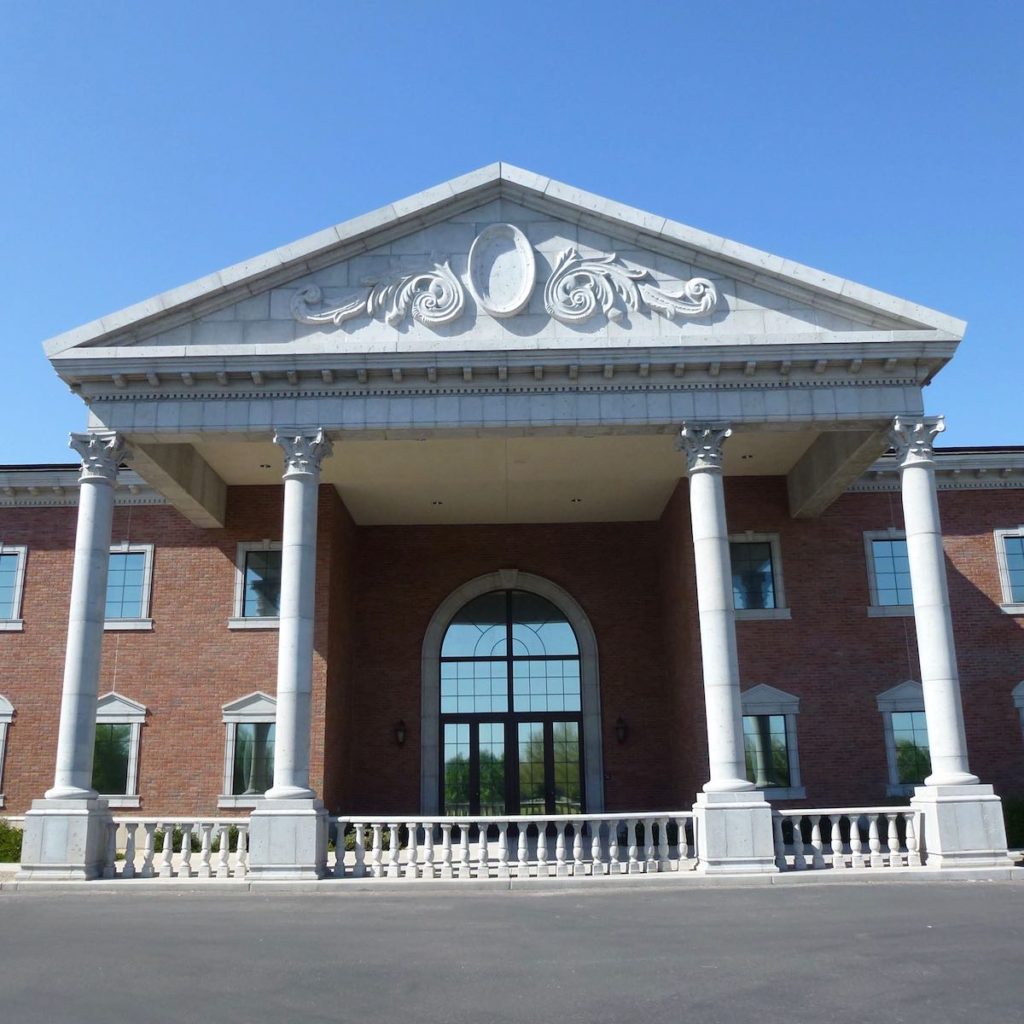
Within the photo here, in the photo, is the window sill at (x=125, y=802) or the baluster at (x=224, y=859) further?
the window sill at (x=125, y=802)

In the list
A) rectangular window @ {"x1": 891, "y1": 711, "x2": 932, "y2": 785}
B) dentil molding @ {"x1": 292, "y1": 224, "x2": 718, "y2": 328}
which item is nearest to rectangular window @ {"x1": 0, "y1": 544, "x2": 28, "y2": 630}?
dentil molding @ {"x1": 292, "y1": 224, "x2": 718, "y2": 328}

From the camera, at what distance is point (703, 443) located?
61.9 feet

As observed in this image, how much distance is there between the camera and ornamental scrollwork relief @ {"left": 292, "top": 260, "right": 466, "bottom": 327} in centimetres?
1922

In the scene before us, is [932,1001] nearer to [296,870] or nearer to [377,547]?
[296,870]

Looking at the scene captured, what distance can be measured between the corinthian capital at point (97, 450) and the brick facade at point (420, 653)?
244 inches

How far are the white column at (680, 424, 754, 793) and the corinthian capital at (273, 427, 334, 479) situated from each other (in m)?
6.61

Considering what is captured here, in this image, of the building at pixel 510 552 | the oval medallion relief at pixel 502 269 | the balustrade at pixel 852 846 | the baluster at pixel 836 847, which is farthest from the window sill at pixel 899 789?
the oval medallion relief at pixel 502 269

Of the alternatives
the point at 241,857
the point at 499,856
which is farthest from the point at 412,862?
the point at 241,857

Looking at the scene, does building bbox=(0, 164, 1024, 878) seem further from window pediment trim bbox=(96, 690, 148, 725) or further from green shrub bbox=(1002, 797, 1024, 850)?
green shrub bbox=(1002, 797, 1024, 850)

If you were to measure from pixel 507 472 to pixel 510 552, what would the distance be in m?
4.35

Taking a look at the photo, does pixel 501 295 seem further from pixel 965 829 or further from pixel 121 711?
pixel 121 711

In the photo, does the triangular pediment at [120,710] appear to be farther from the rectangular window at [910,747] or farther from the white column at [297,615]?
the rectangular window at [910,747]

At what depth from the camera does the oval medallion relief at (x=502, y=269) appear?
19.3 meters

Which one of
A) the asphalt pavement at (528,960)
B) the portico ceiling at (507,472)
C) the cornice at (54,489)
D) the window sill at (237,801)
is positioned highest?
the cornice at (54,489)
